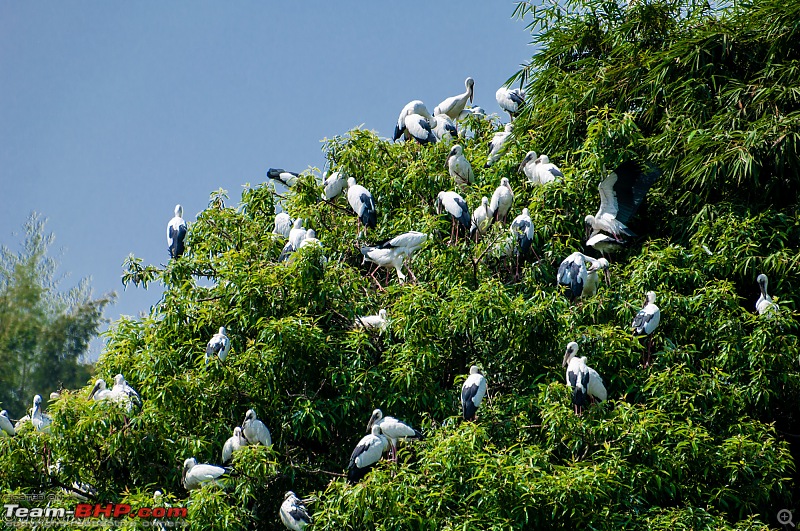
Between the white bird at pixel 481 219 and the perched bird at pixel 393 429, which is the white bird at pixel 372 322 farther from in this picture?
the white bird at pixel 481 219

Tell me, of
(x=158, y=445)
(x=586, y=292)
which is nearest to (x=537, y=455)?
(x=586, y=292)

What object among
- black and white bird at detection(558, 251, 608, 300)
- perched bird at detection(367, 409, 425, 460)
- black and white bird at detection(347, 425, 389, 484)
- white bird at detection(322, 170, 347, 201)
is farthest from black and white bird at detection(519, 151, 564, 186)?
black and white bird at detection(347, 425, 389, 484)

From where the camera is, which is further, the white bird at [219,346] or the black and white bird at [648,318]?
Result: the white bird at [219,346]

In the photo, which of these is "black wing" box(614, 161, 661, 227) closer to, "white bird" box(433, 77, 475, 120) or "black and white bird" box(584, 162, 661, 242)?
"black and white bird" box(584, 162, 661, 242)

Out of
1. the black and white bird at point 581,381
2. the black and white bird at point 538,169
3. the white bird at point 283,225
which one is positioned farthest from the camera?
the white bird at point 283,225

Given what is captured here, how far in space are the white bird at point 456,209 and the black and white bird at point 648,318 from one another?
5.70 feet

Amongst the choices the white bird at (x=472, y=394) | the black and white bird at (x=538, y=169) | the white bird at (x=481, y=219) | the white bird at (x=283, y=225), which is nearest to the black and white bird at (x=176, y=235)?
the white bird at (x=283, y=225)

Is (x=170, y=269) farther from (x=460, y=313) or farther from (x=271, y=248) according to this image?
(x=460, y=313)

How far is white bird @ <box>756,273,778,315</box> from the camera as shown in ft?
28.0

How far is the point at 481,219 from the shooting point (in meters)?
9.81

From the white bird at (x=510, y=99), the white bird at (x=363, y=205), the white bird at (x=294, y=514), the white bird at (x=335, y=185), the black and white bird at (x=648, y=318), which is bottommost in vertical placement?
the white bird at (x=294, y=514)

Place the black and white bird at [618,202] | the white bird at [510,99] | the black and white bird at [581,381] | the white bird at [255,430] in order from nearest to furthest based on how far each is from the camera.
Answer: the black and white bird at [581,381] < the white bird at [255,430] < the black and white bird at [618,202] < the white bird at [510,99]

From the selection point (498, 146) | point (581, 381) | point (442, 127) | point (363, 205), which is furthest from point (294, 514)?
point (442, 127)

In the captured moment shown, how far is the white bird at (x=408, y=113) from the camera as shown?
41.1ft
